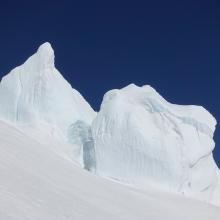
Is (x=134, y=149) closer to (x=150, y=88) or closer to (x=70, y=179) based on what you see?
(x=150, y=88)

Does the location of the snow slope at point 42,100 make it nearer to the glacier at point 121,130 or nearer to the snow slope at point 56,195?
the glacier at point 121,130

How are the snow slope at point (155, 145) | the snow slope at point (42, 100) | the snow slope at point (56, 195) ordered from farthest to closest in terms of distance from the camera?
the snow slope at point (42, 100) < the snow slope at point (155, 145) < the snow slope at point (56, 195)

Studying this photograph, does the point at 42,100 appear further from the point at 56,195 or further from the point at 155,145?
the point at 56,195

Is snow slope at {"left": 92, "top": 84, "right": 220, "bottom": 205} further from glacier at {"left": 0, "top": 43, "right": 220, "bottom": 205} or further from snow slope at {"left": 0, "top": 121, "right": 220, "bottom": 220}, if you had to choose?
snow slope at {"left": 0, "top": 121, "right": 220, "bottom": 220}

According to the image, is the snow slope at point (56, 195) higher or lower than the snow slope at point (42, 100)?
lower

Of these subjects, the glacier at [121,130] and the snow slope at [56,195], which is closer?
the snow slope at [56,195]

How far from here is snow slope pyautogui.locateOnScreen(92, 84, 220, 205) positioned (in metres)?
21.5

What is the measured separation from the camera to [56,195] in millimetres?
10367

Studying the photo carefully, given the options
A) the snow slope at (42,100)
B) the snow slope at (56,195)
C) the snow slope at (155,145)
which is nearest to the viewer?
the snow slope at (56,195)

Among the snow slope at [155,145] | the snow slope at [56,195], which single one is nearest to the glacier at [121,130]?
the snow slope at [155,145]

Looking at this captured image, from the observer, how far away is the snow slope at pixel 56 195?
8693mm

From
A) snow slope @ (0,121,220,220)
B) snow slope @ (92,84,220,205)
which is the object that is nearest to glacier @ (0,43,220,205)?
snow slope @ (92,84,220,205)

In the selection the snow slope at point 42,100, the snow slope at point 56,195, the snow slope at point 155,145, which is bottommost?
the snow slope at point 56,195

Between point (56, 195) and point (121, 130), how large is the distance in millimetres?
11649
